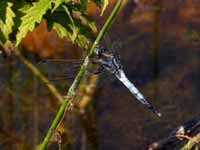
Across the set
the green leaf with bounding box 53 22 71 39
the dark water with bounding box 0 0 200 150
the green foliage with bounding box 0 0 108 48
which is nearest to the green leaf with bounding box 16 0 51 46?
the green foliage with bounding box 0 0 108 48

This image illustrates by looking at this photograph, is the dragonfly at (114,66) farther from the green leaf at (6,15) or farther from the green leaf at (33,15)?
the green leaf at (6,15)

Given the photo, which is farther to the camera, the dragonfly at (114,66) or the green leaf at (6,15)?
the green leaf at (6,15)

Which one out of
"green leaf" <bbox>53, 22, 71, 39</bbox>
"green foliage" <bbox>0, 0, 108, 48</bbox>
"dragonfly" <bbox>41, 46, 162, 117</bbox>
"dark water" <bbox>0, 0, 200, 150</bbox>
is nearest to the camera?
"dragonfly" <bbox>41, 46, 162, 117</bbox>

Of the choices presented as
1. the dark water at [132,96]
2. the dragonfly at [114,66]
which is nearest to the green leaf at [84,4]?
the dragonfly at [114,66]

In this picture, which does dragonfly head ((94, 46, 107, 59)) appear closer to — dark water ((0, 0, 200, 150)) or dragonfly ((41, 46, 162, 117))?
dragonfly ((41, 46, 162, 117))

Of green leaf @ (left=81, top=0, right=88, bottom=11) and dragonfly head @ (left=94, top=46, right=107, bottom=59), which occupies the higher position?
green leaf @ (left=81, top=0, right=88, bottom=11)

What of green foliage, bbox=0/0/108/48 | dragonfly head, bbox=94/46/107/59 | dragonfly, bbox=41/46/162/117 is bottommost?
dragonfly, bbox=41/46/162/117

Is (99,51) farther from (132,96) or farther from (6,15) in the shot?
(132,96)
